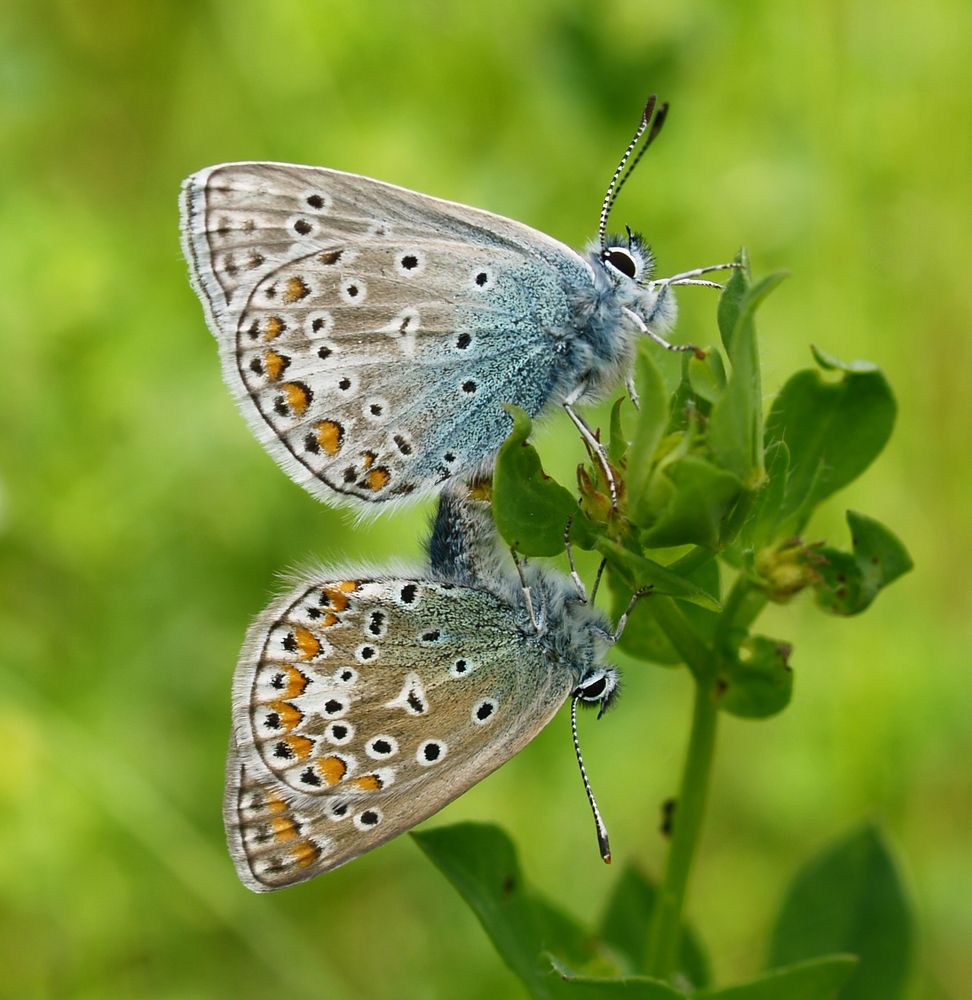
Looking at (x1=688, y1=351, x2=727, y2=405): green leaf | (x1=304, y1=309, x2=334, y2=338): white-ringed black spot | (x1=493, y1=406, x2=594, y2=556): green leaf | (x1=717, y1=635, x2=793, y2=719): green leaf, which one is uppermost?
(x1=688, y1=351, x2=727, y2=405): green leaf

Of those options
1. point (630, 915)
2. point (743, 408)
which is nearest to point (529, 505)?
point (743, 408)

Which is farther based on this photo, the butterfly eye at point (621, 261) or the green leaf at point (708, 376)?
the butterfly eye at point (621, 261)

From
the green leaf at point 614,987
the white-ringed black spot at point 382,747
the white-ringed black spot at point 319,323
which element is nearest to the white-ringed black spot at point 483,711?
the white-ringed black spot at point 382,747

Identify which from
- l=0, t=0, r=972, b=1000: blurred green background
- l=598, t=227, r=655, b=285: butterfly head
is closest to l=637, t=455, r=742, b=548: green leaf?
l=598, t=227, r=655, b=285: butterfly head

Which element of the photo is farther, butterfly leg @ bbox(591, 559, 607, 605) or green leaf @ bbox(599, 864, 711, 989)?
green leaf @ bbox(599, 864, 711, 989)

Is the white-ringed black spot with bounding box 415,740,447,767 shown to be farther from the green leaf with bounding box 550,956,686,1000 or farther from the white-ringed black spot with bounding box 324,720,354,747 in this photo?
the green leaf with bounding box 550,956,686,1000

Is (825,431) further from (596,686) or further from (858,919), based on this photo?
(858,919)

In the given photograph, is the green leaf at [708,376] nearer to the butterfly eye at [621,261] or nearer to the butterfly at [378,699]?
the butterfly at [378,699]
